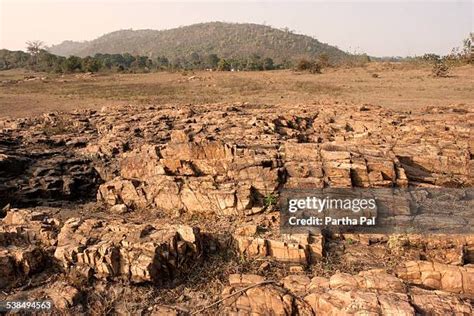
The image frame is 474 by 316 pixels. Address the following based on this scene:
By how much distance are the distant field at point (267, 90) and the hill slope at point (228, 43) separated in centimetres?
6133

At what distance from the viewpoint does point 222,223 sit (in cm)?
779

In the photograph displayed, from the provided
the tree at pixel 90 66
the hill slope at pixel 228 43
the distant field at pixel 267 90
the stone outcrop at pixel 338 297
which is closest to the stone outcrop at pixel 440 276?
the stone outcrop at pixel 338 297

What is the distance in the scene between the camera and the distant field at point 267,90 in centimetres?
2287

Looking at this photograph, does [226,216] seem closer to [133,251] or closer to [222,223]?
[222,223]

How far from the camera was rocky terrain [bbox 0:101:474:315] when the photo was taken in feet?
19.5

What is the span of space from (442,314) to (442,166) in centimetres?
523

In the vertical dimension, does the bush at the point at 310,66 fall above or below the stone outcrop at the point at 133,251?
above

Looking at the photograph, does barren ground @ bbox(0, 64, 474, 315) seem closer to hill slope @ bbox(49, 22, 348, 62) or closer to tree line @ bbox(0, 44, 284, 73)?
tree line @ bbox(0, 44, 284, 73)

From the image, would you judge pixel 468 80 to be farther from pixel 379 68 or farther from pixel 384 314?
pixel 384 314

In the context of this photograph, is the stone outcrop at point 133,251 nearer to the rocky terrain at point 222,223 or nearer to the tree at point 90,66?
the rocky terrain at point 222,223

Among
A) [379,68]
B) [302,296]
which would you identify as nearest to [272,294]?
[302,296]

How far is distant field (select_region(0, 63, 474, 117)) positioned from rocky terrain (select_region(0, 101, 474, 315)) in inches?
410

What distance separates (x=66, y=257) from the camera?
21.5 feet

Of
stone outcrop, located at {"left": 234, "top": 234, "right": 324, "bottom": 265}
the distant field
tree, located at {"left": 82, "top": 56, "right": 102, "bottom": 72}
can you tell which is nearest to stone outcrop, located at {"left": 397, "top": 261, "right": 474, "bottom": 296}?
stone outcrop, located at {"left": 234, "top": 234, "right": 324, "bottom": 265}
